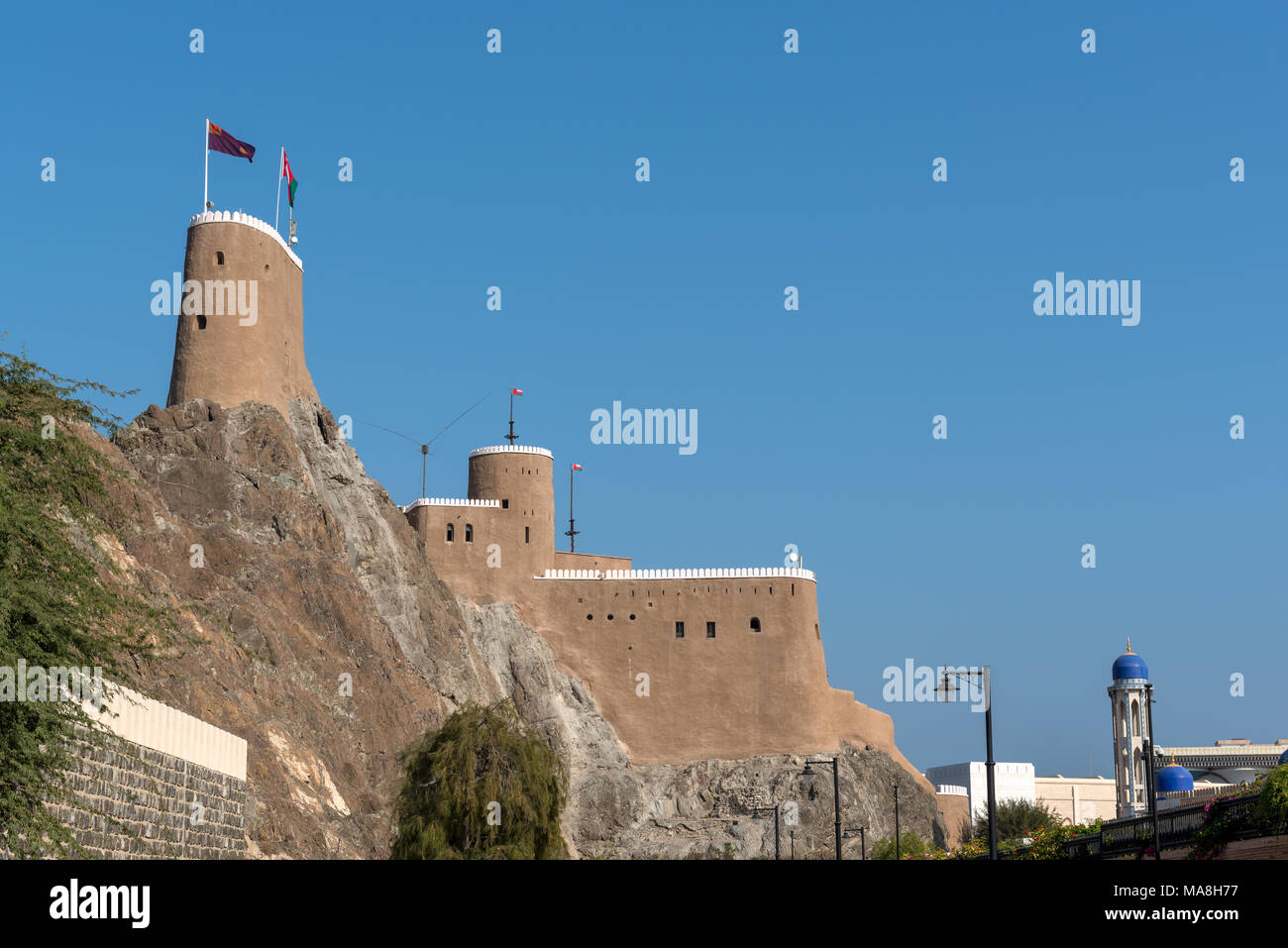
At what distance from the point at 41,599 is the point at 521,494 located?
59.1 metres

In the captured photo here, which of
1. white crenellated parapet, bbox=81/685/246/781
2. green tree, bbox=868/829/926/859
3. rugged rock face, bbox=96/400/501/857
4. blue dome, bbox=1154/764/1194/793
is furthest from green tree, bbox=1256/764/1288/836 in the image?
blue dome, bbox=1154/764/1194/793

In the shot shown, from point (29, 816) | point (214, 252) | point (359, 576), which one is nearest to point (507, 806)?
point (29, 816)

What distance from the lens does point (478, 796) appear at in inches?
1500

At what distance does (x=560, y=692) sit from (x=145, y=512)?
89.7ft

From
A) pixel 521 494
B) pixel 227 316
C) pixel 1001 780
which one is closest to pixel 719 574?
pixel 521 494

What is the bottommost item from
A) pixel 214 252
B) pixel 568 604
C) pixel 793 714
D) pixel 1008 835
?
pixel 1008 835

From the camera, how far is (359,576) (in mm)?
66188

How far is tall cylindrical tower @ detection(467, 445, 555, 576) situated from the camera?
78.0 m

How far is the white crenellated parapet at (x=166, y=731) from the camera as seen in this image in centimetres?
2420

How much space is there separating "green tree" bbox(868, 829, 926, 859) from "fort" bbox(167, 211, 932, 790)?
6117 mm

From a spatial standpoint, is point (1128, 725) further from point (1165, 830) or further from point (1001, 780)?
point (1165, 830)

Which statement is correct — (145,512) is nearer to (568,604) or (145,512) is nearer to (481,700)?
(481,700)

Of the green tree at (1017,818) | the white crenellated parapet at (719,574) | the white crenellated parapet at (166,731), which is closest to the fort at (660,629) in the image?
the white crenellated parapet at (719,574)
